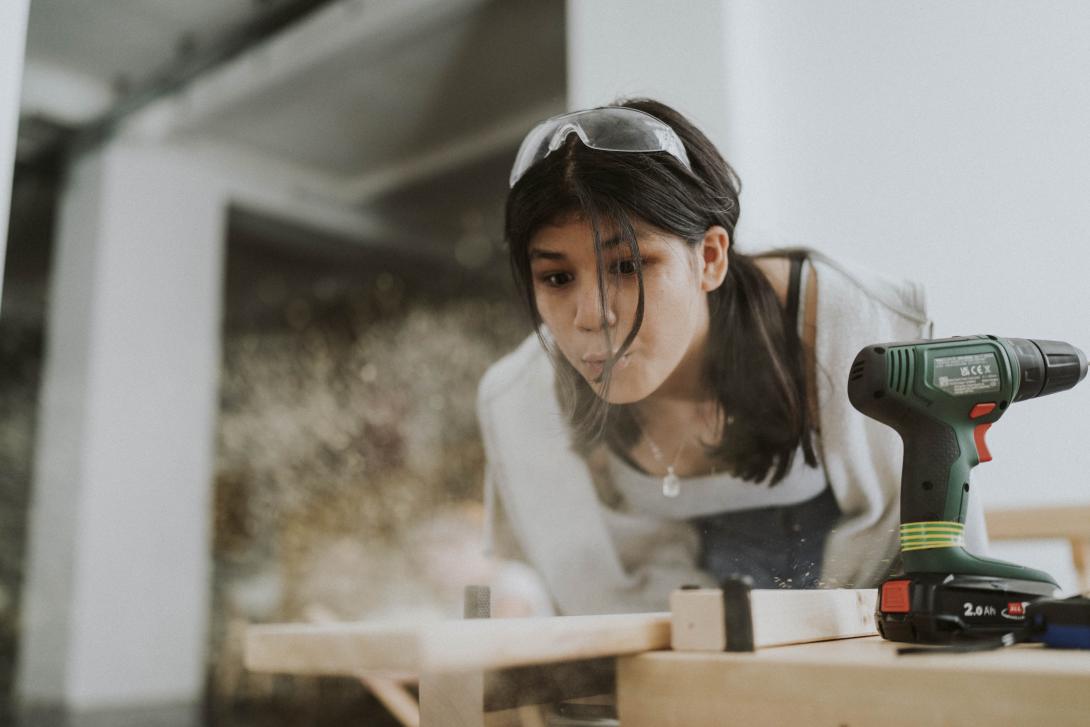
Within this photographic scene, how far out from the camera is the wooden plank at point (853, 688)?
397mm

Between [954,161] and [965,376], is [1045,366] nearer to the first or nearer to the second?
[965,376]

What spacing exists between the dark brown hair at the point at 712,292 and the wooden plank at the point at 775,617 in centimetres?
22

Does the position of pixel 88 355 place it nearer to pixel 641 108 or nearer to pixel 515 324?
pixel 515 324

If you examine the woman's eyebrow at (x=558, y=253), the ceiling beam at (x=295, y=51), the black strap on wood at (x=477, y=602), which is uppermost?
the ceiling beam at (x=295, y=51)

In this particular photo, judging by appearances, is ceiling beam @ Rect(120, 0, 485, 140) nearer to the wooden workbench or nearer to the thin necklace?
the thin necklace

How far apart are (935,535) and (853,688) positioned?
0.62 feet

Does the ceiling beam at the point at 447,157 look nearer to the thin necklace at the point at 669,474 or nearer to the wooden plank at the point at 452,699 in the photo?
the thin necklace at the point at 669,474

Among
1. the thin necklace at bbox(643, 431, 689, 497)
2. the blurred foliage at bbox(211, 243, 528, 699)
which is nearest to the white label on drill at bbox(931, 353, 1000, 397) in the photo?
the thin necklace at bbox(643, 431, 689, 497)

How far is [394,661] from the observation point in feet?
1.34

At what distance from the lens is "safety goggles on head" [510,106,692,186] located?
0.78 meters

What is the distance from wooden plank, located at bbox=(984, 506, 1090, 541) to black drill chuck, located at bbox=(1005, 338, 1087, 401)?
7.9 inches

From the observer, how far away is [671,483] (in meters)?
0.89

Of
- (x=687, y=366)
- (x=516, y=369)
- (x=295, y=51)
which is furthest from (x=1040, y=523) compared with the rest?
(x=295, y=51)

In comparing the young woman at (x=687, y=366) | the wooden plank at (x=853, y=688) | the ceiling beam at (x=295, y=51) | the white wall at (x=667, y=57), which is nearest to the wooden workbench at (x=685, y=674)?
the wooden plank at (x=853, y=688)
